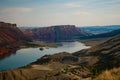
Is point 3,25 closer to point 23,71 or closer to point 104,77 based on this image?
point 23,71

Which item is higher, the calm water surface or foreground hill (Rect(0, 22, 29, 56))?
foreground hill (Rect(0, 22, 29, 56))

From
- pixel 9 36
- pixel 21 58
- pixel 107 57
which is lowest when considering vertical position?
pixel 21 58

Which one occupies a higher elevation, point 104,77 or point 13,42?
point 104,77

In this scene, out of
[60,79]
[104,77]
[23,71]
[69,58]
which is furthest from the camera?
[69,58]

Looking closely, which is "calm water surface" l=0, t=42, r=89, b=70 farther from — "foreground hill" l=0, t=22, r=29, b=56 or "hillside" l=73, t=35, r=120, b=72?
"foreground hill" l=0, t=22, r=29, b=56

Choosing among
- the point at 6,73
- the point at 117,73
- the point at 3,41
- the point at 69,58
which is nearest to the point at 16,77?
the point at 6,73

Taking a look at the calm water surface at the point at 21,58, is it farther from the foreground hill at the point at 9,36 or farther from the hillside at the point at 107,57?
the foreground hill at the point at 9,36

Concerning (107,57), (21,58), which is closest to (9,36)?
(21,58)

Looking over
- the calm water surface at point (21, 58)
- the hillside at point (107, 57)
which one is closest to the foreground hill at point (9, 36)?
the calm water surface at point (21, 58)

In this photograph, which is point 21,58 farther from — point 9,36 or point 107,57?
point 9,36

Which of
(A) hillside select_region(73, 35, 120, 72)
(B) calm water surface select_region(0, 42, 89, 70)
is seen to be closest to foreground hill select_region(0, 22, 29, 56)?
(B) calm water surface select_region(0, 42, 89, 70)

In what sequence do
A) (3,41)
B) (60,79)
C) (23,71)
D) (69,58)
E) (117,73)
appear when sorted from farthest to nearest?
(3,41)
(69,58)
(23,71)
(60,79)
(117,73)
